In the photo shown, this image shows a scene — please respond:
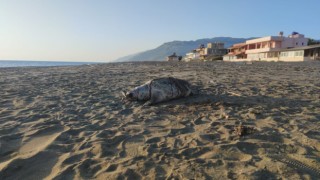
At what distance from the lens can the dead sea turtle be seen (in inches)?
287

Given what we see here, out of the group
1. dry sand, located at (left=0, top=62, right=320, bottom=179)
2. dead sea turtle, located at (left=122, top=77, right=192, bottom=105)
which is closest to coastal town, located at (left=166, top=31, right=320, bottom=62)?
dead sea turtle, located at (left=122, top=77, right=192, bottom=105)

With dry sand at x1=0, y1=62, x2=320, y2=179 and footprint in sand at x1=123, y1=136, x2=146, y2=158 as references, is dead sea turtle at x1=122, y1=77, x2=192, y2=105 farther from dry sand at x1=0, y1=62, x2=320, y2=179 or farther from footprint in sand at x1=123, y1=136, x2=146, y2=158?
footprint in sand at x1=123, y1=136, x2=146, y2=158

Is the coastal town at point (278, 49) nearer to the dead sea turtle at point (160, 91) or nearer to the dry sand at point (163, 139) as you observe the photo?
the dead sea turtle at point (160, 91)

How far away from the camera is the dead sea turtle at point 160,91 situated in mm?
7285

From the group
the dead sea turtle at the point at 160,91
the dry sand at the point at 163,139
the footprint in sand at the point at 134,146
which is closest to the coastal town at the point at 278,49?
the dead sea turtle at the point at 160,91

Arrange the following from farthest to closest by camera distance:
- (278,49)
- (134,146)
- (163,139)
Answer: (278,49)
(163,139)
(134,146)

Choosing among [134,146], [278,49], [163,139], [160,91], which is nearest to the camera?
[134,146]

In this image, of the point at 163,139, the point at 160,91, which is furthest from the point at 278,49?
the point at 163,139

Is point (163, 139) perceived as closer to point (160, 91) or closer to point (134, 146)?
point (134, 146)

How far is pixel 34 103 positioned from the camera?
293 inches

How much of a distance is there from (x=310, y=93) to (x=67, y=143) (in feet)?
23.0

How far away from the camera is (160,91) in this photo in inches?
287

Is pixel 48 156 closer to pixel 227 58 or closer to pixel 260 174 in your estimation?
pixel 260 174

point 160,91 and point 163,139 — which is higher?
point 160,91
